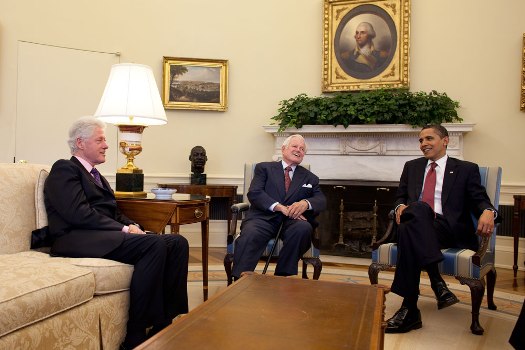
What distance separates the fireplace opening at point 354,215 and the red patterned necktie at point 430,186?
1749 mm

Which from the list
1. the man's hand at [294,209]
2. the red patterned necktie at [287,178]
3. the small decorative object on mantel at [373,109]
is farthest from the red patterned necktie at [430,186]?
the small decorative object on mantel at [373,109]

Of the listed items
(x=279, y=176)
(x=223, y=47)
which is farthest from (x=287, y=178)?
(x=223, y=47)

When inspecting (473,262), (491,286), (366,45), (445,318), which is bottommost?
(445,318)

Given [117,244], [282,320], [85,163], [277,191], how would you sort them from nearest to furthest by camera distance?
[282,320] → [117,244] → [85,163] → [277,191]

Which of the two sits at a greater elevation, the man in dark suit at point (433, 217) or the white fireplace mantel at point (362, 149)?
the white fireplace mantel at point (362, 149)

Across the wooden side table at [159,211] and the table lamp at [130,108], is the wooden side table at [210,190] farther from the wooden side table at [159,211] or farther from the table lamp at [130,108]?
the wooden side table at [159,211]

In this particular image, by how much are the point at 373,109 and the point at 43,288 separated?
4100mm

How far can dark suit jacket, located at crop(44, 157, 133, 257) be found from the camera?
256cm

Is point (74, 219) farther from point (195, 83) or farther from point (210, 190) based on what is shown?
point (195, 83)

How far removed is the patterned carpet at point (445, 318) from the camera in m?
2.82

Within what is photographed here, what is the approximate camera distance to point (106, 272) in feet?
7.92

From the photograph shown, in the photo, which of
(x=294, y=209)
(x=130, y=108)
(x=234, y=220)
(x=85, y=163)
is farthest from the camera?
(x=234, y=220)

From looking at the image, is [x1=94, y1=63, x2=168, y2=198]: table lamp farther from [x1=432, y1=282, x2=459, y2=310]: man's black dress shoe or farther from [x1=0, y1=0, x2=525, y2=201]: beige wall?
[x1=0, y1=0, x2=525, y2=201]: beige wall

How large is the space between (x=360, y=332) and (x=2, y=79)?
552cm
